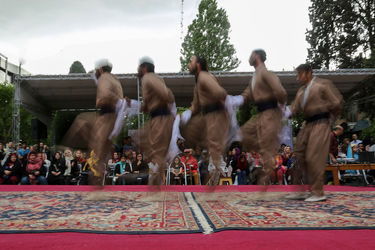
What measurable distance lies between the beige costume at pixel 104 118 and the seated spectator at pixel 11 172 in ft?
15.7

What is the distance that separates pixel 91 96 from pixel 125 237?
14194mm

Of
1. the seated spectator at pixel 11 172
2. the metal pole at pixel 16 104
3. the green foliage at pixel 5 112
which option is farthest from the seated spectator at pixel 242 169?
the green foliage at pixel 5 112

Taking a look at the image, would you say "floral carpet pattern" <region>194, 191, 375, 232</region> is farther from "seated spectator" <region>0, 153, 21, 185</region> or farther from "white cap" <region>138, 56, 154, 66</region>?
"seated spectator" <region>0, 153, 21, 185</region>

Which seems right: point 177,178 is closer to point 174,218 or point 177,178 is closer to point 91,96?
point 174,218

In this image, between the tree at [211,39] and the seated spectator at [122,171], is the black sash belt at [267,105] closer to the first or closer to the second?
the seated spectator at [122,171]

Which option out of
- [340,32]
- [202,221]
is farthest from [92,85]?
[340,32]

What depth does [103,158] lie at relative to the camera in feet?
14.1

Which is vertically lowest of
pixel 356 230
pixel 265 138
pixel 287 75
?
pixel 356 230

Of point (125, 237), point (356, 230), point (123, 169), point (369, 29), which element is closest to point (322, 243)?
point (356, 230)

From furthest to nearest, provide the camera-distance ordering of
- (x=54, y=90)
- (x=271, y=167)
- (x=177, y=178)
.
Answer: (x=54, y=90), (x=177, y=178), (x=271, y=167)

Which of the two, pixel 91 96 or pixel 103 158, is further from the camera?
pixel 91 96

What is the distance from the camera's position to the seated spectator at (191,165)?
27.1 ft

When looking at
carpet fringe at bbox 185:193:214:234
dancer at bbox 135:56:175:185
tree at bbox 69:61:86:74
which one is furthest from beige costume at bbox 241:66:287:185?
tree at bbox 69:61:86:74

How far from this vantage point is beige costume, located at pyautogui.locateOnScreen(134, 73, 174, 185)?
4.00 m
